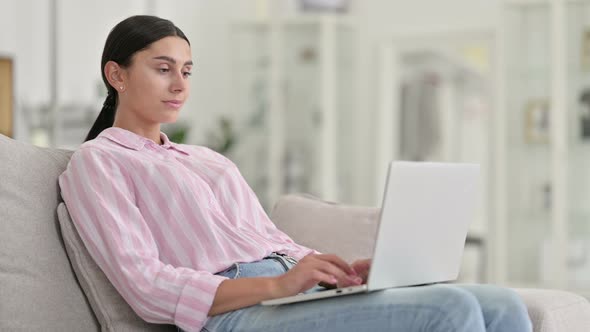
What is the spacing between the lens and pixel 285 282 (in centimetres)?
176

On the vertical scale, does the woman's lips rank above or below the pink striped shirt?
above

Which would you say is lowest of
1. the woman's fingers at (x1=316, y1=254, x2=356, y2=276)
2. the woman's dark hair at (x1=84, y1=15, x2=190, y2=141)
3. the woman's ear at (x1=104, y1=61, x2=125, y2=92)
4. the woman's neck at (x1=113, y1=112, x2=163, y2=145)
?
the woman's fingers at (x1=316, y1=254, x2=356, y2=276)

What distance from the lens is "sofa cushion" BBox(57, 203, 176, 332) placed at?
189 centimetres

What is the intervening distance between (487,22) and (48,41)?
299 cm

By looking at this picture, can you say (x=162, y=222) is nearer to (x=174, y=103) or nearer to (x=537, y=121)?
(x=174, y=103)

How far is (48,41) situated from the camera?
5.23m

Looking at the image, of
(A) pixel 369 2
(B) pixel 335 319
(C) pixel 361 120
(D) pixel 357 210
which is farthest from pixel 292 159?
(B) pixel 335 319

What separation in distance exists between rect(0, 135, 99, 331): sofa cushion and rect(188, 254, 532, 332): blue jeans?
31 cm

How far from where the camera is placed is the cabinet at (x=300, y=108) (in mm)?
6648

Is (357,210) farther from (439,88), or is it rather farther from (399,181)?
(439,88)

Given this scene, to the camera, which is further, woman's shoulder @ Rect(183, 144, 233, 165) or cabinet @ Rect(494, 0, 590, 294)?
cabinet @ Rect(494, 0, 590, 294)

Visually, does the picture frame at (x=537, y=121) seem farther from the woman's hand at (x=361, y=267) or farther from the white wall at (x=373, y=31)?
the woman's hand at (x=361, y=267)

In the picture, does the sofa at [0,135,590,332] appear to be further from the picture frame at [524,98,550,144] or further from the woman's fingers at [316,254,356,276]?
the picture frame at [524,98,550,144]

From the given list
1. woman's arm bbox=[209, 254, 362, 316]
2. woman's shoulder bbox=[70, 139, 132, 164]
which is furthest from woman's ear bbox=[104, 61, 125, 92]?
woman's arm bbox=[209, 254, 362, 316]
